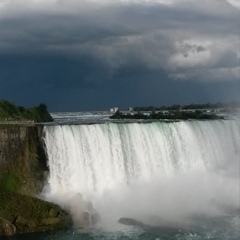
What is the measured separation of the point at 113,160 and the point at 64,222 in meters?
5.85

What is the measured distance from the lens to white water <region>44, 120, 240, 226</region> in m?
26.3

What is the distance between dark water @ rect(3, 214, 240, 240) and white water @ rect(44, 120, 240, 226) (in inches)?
78.4

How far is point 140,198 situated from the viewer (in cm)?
2720

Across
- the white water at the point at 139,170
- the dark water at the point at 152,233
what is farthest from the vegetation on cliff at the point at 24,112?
the dark water at the point at 152,233

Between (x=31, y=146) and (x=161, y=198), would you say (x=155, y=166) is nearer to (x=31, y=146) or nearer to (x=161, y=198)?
(x=161, y=198)

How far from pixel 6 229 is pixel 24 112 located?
86.7 feet

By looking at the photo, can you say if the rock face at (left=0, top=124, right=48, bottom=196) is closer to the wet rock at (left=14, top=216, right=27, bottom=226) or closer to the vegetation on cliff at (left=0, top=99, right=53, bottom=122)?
the wet rock at (left=14, top=216, right=27, bottom=226)

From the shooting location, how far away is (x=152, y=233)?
866 inches

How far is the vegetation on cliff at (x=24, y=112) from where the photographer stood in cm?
4383

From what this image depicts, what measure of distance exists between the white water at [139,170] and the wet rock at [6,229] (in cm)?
333

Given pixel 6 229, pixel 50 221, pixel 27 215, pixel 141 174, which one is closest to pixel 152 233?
pixel 50 221

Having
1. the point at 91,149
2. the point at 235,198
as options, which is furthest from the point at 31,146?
A: the point at 235,198

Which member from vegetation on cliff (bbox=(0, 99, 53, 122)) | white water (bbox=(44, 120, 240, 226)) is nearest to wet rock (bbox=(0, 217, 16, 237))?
white water (bbox=(44, 120, 240, 226))

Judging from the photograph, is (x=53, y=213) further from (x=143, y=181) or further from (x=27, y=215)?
(x=143, y=181)
